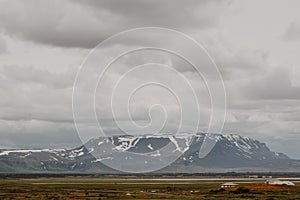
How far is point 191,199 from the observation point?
12775 centimetres

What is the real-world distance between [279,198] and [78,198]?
50746 millimetres

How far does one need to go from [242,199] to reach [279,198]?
31.2 feet

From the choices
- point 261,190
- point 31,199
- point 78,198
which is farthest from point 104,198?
point 261,190

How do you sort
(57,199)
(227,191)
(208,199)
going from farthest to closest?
(227,191) < (57,199) < (208,199)

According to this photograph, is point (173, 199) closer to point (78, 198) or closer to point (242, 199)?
point (242, 199)

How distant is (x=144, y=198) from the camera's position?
440 feet

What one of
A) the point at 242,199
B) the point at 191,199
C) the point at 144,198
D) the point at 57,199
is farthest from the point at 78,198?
the point at 242,199

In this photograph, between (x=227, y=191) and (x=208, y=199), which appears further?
(x=227, y=191)

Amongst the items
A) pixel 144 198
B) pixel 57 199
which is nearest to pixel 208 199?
pixel 144 198

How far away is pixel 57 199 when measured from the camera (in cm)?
13538

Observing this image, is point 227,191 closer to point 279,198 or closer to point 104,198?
point 279,198

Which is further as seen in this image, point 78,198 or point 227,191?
point 227,191

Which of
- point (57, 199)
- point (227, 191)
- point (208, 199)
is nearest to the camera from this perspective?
point (208, 199)

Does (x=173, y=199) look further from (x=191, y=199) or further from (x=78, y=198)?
(x=78, y=198)
